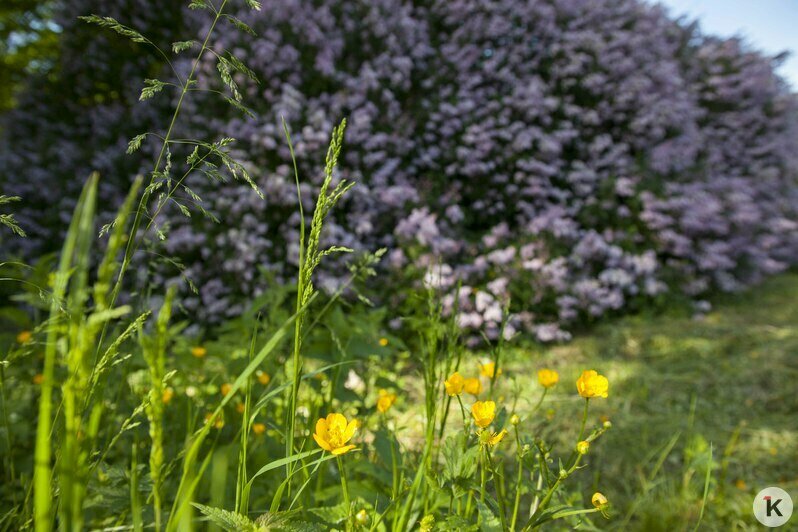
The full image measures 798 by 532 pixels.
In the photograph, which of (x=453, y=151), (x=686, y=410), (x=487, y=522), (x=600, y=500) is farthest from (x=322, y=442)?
(x=453, y=151)

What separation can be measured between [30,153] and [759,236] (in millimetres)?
7565

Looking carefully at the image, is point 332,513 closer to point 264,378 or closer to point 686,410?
point 264,378

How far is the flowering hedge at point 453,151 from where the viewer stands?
3461mm

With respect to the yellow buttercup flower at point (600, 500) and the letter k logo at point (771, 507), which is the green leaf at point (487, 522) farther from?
the letter k logo at point (771, 507)

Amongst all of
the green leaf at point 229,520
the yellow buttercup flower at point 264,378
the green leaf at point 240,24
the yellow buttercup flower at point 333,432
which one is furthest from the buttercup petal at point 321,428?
the yellow buttercup flower at point 264,378

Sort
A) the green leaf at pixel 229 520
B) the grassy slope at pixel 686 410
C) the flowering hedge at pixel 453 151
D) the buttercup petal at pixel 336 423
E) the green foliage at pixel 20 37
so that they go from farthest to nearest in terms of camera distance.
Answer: the green foliage at pixel 20 37, the flowering hedge at pixel 453 151, the grassy slope at pixel 686 410, the buttercup petal at pixel 336 423, the green leaf at pixel 229 520

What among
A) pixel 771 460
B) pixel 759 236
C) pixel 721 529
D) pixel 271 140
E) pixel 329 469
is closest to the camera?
pixel 329 469

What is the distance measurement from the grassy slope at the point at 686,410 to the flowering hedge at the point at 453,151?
1.36ft

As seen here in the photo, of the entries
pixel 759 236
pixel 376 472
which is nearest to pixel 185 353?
pixel 376 472

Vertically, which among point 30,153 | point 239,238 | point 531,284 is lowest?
point 531,284

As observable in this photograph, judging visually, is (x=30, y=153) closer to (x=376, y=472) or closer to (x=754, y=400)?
(x=376, y=472)

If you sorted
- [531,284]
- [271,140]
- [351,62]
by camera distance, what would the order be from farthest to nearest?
[351,62] → [531,284] → [271,140]

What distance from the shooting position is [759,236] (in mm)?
5484

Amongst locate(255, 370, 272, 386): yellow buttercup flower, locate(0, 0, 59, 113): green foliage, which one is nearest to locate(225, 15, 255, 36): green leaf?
locate(255, 370, 272, 386): yellow buttercup flower
